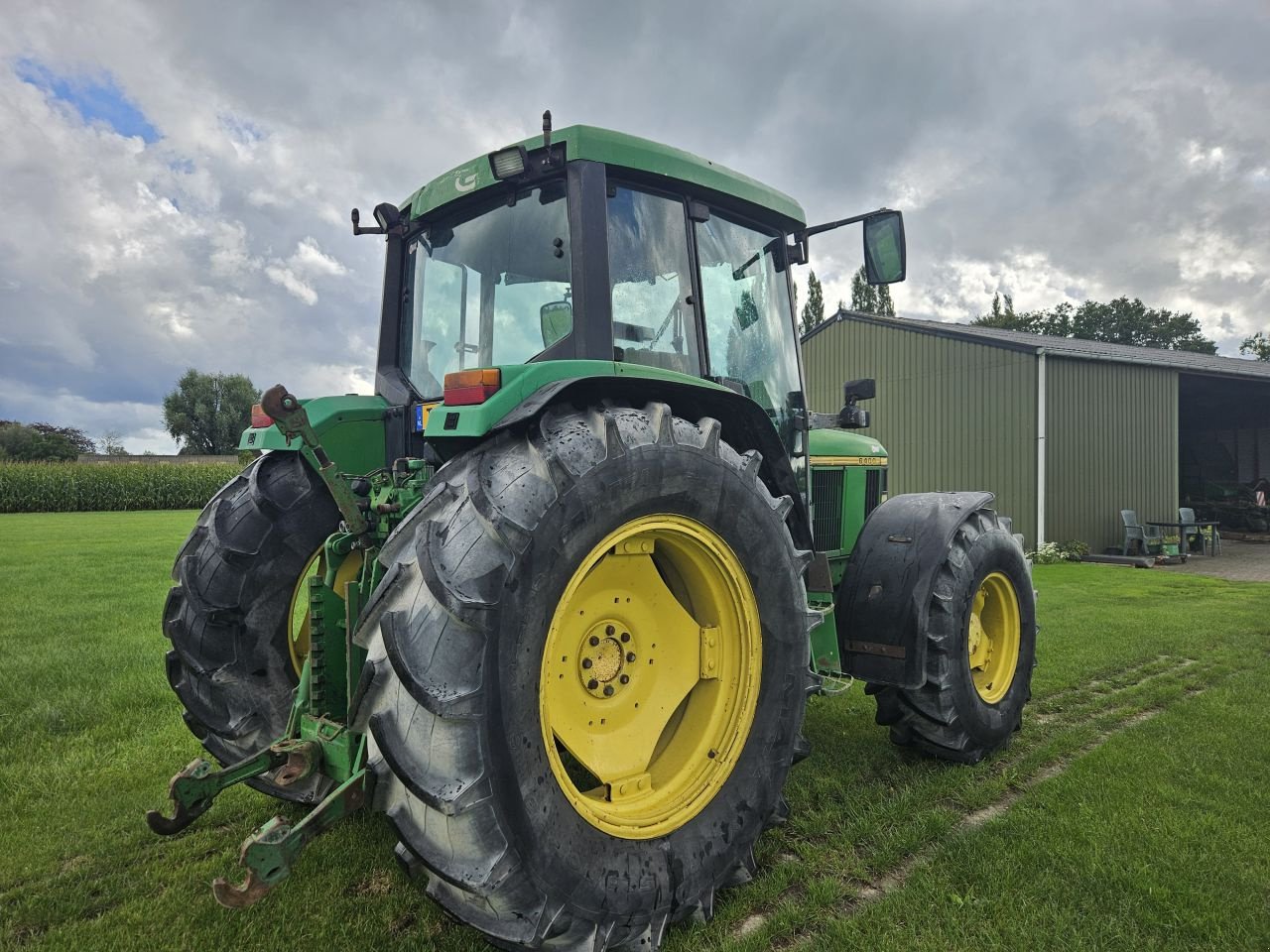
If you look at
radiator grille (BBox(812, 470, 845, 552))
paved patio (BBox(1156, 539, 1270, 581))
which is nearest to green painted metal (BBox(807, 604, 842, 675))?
radiator grille (BBox(812, 470, 845, 552))

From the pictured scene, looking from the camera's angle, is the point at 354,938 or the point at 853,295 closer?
the point at 354,938

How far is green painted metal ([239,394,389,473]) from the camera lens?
125 inches

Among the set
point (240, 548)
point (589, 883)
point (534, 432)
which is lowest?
point (589, 883)

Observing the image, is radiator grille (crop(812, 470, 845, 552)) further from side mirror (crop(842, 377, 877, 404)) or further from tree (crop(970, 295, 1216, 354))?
tree (crop(970, 295, 1216, 354))

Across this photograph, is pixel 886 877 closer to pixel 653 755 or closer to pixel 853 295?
pixel 653 755

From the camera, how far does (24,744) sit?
12.8 ft

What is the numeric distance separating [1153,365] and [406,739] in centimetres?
1831

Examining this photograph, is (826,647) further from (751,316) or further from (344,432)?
(344,432)

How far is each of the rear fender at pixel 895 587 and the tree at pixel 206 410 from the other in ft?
211

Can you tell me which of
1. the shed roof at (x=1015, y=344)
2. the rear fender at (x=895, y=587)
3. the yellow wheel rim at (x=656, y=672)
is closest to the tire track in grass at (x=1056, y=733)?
the yellow wheel rim at (x=656, y=672)

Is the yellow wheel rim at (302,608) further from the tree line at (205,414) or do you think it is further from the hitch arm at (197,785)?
the tree line at (205,414)

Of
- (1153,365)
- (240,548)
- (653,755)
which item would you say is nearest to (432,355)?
(240,548)

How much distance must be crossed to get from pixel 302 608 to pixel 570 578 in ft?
5.66

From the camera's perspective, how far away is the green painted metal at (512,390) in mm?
2223
